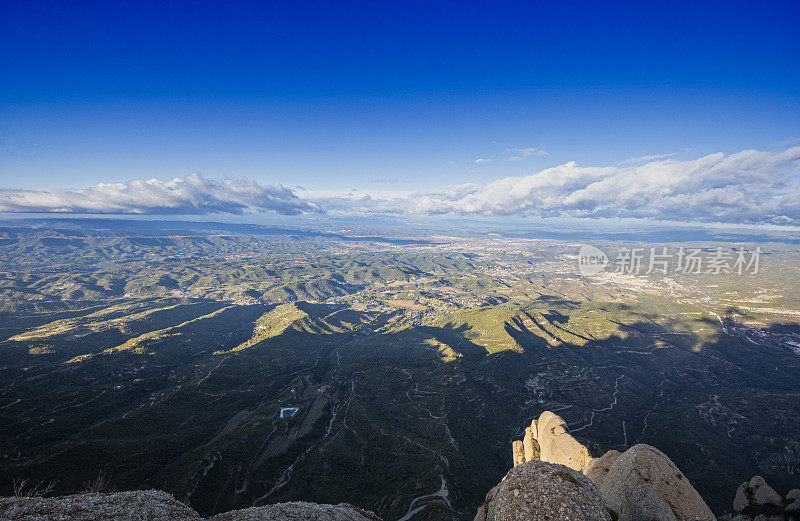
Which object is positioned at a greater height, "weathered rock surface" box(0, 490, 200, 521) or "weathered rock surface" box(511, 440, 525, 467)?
"weathered rock surface" box(0, 490, 200, 521)

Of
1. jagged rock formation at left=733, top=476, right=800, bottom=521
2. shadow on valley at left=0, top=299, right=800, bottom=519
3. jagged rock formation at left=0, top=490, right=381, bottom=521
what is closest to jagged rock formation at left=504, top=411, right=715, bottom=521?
jagged rock formation at left=733, top=476, right=800, bottom=521

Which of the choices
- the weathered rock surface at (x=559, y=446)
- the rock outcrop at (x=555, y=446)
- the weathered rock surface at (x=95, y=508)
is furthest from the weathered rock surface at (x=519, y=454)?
the weathered rock surface at (x=95, y=508)

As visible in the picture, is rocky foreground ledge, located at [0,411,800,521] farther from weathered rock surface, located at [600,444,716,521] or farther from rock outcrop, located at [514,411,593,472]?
rock outcrop, located at [514,411,593,472]

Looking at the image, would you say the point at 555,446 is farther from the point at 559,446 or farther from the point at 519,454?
the point at 519,454

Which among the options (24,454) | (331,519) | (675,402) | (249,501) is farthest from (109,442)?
(675,402)

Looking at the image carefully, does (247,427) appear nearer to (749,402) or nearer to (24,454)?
(24,454)

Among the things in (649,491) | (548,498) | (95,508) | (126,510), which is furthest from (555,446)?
(95,508)

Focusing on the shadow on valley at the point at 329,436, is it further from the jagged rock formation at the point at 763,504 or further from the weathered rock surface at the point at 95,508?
the weathered rock surface at the point at 95,508
